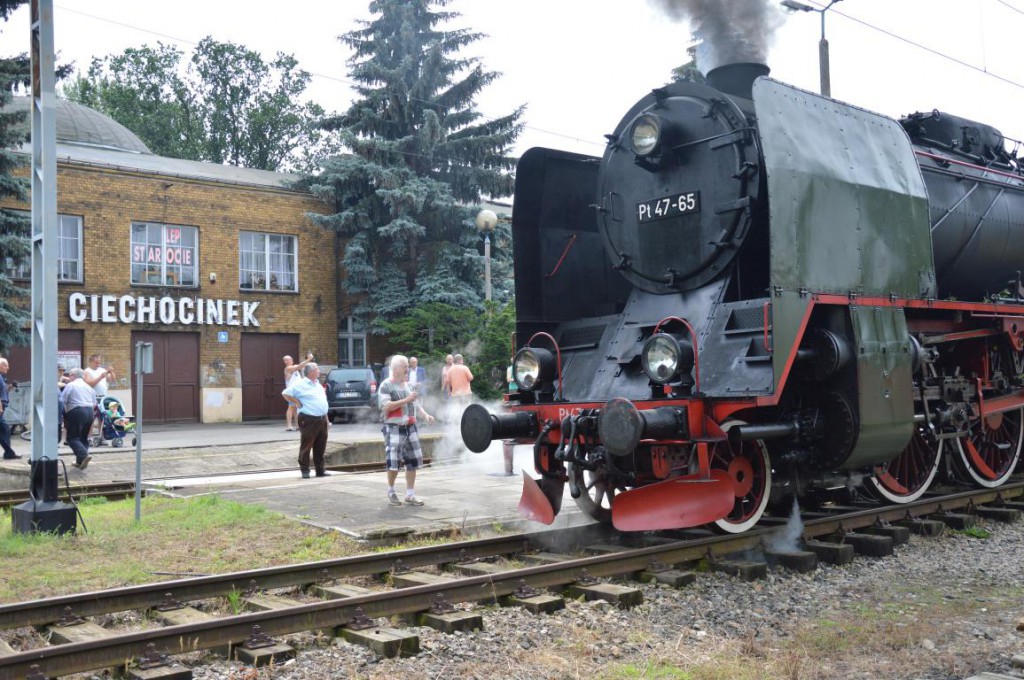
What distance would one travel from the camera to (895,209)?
23.0ft

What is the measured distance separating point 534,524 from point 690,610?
2.71m

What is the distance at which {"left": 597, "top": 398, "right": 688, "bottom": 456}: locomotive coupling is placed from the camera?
18.0 ft

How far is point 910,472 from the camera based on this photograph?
27.1 feet

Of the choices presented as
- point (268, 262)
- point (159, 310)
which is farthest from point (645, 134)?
point (268, 262)

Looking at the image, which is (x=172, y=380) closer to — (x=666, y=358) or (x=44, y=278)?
(x=44, y=278)

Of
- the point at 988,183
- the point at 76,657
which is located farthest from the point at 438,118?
the point at 76,657

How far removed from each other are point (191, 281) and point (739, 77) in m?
18.8

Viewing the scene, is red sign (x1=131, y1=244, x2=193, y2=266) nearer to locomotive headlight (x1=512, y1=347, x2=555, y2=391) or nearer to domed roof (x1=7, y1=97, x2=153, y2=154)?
domed roof (x1=7, y1=97, x2=153, y2=154)

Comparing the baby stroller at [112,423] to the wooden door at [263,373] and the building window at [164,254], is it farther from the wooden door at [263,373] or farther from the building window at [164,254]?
the wooden door at [263,373]

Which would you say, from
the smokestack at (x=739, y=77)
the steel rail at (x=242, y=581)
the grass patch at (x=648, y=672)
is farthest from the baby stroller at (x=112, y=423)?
the grass patch at (x=648, y=672)

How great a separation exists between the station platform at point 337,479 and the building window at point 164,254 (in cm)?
520

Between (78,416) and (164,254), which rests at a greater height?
(164,254)

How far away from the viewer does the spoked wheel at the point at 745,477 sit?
629 cm

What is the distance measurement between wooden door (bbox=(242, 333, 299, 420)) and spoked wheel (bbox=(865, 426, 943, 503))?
18874mm
